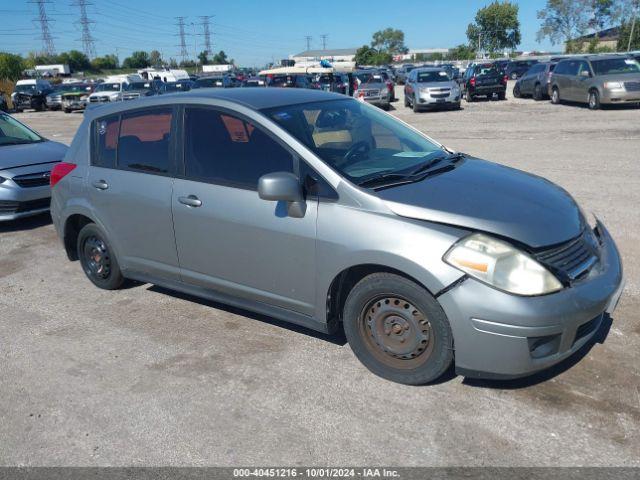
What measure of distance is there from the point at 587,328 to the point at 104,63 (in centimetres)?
12582

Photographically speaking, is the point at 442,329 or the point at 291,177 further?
the point at 291,177

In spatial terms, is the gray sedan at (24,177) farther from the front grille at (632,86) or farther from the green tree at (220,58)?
the green tree at (220,58)

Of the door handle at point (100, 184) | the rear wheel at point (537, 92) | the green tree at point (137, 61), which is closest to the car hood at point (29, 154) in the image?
the door handle at point (100, 184)

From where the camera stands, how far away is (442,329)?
3258mm

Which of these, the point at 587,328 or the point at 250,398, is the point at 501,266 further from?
the point at 250,398

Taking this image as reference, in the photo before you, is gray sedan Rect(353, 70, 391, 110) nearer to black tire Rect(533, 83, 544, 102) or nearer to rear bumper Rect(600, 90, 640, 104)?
black tire Rect(533, 83, 544, 102)

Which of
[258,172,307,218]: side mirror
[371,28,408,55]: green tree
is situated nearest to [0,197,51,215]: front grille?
[258,172,307,218]: side mirror

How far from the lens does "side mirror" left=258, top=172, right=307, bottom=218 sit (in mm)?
3549

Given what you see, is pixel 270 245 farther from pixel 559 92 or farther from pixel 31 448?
pixel 559 92

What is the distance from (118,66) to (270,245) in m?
128

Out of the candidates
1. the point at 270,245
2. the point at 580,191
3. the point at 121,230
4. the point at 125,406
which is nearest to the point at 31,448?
the point at 125,406

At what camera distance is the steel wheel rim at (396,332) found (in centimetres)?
338

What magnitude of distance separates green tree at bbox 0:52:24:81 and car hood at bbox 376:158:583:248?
7073cm

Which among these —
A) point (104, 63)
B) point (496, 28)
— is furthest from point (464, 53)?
point (104, 63)
